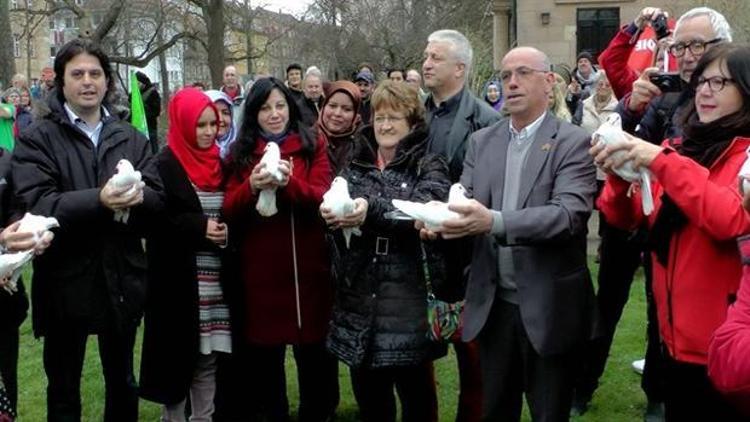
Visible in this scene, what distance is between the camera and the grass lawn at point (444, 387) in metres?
5.34

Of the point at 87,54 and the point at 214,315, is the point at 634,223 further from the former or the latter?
the point at 87,54

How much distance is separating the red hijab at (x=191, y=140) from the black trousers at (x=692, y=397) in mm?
2574

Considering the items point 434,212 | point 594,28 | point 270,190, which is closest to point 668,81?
point 434,212

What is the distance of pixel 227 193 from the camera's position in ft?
15.2

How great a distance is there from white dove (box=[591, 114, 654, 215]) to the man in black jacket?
2174 mm

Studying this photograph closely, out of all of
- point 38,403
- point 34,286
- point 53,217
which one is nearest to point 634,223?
point 53,217

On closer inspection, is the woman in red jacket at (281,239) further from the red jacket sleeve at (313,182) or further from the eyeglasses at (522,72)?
the eyeglasses at (522,72)

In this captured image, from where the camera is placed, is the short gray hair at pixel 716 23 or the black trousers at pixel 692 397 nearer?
the black trousers at pixel 692 397

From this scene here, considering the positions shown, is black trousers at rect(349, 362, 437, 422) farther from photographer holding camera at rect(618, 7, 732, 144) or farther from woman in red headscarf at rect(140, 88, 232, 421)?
photographer holding camera at rect(618, 7, 732, 144)

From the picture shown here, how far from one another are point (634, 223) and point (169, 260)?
8.00 ft

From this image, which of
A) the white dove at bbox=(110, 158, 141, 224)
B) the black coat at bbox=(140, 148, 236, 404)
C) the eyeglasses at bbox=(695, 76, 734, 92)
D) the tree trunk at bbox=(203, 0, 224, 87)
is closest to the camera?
the eyeglasses at bbox=(695, 76, 734, 92)

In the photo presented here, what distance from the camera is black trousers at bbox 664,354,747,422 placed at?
125 inches

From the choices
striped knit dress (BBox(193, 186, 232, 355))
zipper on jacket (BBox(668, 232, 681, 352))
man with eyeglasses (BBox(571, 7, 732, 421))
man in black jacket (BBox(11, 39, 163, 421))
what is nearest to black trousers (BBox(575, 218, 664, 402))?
man with eyeglasses (BBox(571, 7, 732, 421))

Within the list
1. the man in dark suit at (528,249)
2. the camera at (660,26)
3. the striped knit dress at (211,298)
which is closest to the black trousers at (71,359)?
the striped knit dress at (211,298)
